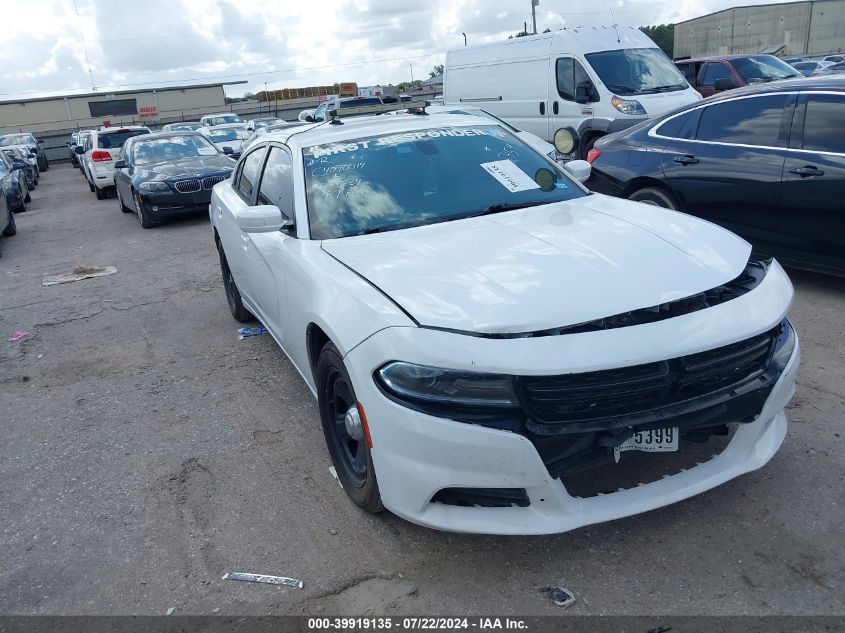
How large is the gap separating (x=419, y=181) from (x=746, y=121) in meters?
3.33

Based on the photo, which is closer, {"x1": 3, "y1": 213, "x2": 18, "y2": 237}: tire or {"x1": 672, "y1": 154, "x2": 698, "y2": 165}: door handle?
{"x1": 672, "y1": 154, "x2": 698, "y2": 165}: door handle

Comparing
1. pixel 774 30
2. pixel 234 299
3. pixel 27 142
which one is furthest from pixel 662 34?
pixel 234 299

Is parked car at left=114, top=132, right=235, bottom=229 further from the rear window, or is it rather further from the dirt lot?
the dirt lot

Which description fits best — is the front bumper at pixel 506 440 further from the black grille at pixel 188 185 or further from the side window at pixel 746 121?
the black grille at pixel 188 185

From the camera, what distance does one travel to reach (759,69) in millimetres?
13984

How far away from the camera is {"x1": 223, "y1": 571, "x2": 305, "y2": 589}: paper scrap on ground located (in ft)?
9.57

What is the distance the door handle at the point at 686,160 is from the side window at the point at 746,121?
0.19 metres

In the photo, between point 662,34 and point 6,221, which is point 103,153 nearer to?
point 6,221

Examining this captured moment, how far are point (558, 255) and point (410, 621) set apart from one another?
5.24ft

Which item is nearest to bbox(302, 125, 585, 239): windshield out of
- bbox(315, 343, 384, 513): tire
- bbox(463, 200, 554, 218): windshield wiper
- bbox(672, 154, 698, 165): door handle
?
bbox(463, 200, 554, 218): windshield wiper

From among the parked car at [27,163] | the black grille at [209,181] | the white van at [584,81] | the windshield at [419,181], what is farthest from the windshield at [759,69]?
the parked car at [27,163]

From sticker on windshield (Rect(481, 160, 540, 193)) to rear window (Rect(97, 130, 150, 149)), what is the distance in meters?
16.7

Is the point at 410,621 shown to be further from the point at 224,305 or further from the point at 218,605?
the point at 224,305

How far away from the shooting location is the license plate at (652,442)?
2.66 m
